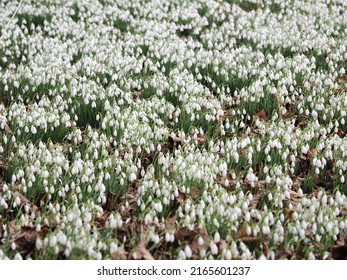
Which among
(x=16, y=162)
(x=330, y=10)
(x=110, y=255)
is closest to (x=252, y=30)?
(x=330, y=10)

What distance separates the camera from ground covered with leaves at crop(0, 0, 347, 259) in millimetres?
3523

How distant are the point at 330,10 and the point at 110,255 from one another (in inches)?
249

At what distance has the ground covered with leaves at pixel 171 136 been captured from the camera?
11.6 feet

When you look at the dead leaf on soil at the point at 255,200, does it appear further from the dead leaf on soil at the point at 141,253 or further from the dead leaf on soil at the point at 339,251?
the dead leaf on soil at the point at 141,253

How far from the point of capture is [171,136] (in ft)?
15.8

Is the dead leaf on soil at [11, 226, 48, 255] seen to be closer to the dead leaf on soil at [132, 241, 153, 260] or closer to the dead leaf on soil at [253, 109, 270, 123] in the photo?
the dead leaf on soil at [132, 241, 153, 260]

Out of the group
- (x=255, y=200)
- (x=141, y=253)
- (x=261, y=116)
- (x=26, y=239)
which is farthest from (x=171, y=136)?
(x=26, y=239)

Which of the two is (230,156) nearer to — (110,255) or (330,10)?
(110,255)

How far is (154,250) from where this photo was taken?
351 cm

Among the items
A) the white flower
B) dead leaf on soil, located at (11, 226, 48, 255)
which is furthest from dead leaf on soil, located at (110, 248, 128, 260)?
dead leaf on soil, located at (11, 226, 48, 255)

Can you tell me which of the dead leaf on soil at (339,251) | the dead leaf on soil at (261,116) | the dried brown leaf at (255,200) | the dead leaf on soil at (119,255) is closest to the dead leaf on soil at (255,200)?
the dried brown leaf at (255,200)

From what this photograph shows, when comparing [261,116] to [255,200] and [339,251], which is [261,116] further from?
[339,251]
